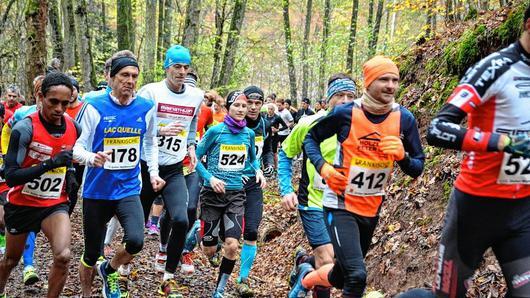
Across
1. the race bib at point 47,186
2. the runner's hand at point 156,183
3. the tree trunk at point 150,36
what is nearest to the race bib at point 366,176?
the runner's hand at point 156,183

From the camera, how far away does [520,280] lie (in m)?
3.19

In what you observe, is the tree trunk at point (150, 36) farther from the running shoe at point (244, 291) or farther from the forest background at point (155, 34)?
the running shoe at point (244, 291)

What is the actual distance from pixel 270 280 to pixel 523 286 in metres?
5.57

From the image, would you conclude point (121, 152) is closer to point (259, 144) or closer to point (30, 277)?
point (30, 277)

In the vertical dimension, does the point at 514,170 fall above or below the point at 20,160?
above

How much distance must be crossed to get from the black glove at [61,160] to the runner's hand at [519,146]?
11.2ft

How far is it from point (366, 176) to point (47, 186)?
2854 mm

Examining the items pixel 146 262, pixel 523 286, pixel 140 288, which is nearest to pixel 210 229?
pixel 140 288

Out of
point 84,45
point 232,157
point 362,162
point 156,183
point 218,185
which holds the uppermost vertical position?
point 362,162

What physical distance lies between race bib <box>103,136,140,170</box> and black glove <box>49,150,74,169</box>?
1.82 feet

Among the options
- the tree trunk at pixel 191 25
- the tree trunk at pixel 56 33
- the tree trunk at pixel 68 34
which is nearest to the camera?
the tree trunk at pixel 56 33

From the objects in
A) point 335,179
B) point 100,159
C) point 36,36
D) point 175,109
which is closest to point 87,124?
point 100,159

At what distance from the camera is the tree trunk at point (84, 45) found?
47.7 ft

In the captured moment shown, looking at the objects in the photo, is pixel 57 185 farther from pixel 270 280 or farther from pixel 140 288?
pixel 270 280
